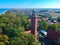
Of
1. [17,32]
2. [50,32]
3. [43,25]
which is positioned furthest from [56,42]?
[43,25]

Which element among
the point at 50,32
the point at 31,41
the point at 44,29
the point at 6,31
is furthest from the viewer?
the point at 44,29

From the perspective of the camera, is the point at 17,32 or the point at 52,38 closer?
the point at 17,32

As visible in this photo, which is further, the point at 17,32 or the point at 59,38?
the point at 59,38

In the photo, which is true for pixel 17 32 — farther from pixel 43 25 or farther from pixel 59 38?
pixel 43 25

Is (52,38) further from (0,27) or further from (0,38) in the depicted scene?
(0,38)

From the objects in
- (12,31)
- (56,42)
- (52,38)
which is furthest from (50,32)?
(12,31)

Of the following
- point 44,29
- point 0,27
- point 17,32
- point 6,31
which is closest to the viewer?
point 17,32

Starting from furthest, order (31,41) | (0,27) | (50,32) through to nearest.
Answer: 1. (50,32)
2. (0,27)
3. (31,41)

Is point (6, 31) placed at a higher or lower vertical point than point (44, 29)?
higher

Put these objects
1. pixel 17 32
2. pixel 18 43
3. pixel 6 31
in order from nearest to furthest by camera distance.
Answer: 1. pixel 18 43
2. pixel 17 32
3. pixel 6 31
